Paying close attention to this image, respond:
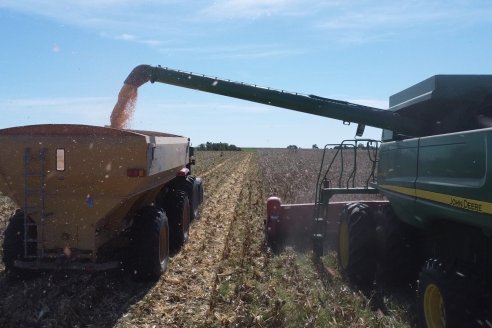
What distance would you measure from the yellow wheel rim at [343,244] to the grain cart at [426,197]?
13 millimetres

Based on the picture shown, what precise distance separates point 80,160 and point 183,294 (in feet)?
6.33

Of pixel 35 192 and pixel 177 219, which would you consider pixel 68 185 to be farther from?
pixel 177 219

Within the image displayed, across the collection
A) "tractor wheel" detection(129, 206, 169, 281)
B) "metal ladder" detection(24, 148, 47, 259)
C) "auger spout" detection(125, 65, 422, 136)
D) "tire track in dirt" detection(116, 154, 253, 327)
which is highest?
"auger spout" detection(125, 65, 422, 136)

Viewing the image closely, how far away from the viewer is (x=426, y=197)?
14.6 ft

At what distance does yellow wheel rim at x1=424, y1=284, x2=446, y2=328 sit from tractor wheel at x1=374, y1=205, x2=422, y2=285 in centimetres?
174

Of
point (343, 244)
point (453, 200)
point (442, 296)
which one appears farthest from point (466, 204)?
point (343, 244)

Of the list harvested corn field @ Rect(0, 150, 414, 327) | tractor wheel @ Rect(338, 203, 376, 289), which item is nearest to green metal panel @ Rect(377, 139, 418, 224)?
tractor wheel @ Rect(338, 203, 376, 289)

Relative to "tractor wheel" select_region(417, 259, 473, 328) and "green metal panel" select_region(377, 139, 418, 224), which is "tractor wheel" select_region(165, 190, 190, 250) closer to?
"green metal panel" select_region(377, 139, 418, 224)

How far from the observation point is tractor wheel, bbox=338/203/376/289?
243 inches

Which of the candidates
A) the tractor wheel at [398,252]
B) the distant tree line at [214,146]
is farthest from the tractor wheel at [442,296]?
the distant tree line at [214,146]

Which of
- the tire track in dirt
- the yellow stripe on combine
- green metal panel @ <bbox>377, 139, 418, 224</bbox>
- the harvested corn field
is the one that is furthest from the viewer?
the tire track in dirt

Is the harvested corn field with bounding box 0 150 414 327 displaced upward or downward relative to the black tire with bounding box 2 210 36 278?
downward

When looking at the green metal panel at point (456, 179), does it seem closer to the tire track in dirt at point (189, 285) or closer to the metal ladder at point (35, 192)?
the tire track in dirt at point (189, 285)

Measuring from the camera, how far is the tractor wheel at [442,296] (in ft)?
11.9
